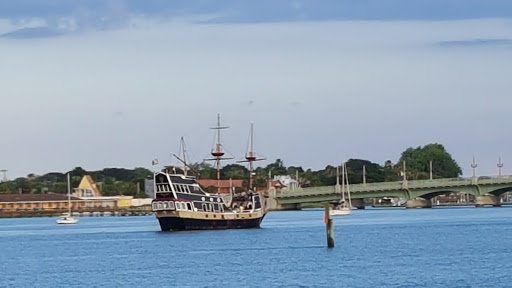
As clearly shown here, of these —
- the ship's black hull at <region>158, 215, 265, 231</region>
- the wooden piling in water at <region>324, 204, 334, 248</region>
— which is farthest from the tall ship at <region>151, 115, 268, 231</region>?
the wooden piling in water at <region>324, 204, 334, 248</region>

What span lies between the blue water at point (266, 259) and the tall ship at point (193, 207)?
2311 millimetres

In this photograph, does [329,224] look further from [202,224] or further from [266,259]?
[202,224]

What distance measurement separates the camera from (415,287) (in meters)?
65.8

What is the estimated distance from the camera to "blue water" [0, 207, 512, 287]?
7181 centimetres

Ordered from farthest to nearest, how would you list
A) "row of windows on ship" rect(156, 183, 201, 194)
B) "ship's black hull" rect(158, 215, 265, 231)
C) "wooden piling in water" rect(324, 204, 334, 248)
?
"ship's black hull" rect(158, 215, 265, 231) < "row of windows on ship" rect(156, 183, 201, 194) < "wooden piling in water" rect(324, 204, 334, 248)

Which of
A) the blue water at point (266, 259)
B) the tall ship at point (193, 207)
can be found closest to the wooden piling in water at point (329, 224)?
the blue water at point (266, 259)

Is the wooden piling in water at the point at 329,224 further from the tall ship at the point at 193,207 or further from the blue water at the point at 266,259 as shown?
the tall ship at the point at 193,207

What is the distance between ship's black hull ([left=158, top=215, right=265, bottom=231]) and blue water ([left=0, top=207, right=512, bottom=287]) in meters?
1.86

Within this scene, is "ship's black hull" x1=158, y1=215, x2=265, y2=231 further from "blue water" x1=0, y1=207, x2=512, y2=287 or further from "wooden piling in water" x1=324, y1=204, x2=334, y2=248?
"wooden piling in water" x1=324, y1=204, x2=334, y2=248

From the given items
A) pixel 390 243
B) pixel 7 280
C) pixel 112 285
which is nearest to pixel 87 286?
pixel 112 285

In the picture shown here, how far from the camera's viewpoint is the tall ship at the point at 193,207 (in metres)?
128

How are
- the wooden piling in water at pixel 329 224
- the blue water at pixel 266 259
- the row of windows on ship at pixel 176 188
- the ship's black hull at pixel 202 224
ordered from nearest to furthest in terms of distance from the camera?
the blue water at pixel 266 259, the wooden piling in water at pixel 329 224, the row of windows on ship at pixel 176 188, the ship's black hull at pixel 202 224

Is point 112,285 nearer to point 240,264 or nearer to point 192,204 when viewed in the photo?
point 240,264

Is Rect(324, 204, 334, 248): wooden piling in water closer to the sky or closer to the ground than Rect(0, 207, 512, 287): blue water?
closer to the sky
